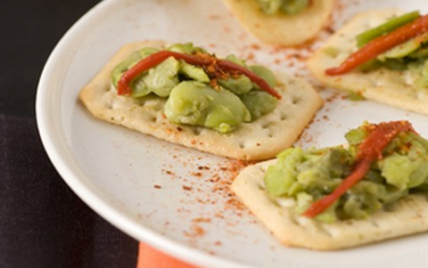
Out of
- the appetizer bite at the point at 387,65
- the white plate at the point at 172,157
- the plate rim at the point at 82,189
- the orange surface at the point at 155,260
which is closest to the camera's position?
the plate rim at the point at 82,189

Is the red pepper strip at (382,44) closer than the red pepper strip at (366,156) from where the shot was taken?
No

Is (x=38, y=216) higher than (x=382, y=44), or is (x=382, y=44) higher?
(x=382, y=44)

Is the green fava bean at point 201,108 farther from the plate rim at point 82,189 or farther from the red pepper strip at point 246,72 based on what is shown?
the plate rim at point 82,189

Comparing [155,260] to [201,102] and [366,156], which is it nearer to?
[201,102]

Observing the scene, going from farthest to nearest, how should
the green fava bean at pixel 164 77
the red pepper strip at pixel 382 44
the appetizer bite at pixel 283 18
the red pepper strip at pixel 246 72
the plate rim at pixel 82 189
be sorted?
the appetizer bite at pixel 283 18 < the red pepper strip at pixel 382 44 < the red pepper strip at pixel 246 72 < the green fava bean at pixel 164 77 < the plate rim at pixel 82 189

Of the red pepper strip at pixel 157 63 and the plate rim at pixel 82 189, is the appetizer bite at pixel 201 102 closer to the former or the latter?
the red pepper strip at pixel 157 63

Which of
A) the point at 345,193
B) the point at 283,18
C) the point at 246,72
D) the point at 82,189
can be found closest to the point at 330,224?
the point at 345,193

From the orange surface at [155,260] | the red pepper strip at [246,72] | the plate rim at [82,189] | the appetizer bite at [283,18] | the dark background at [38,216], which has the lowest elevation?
the dark background at [38,216]

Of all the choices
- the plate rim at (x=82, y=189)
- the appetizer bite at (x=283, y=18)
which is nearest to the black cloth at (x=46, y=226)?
the plate rim at (x=82, y=189)

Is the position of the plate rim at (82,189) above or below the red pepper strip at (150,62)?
below
